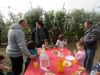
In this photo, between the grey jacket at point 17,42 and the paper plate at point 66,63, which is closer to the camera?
the paper plate at point 66,63

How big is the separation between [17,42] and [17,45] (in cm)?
19

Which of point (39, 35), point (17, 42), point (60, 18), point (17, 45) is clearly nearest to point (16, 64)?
point (17, 45)

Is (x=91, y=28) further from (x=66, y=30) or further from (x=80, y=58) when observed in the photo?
(x=66, y=30)

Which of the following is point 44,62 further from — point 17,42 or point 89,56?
point 89,56

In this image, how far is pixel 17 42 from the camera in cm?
603

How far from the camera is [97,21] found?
14664mm

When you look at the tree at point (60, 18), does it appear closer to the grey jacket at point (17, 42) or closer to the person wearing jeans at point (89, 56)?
the person wearing jeans at point (89, 56)

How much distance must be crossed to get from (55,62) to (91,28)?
2.18 metres

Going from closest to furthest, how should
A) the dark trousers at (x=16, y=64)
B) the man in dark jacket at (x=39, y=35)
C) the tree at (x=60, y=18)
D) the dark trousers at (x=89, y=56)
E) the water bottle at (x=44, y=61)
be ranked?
the water bottle at (x=44, y=61) < the dark trousers at (x=16, y=64) < the dark trousers at (x=89, y=56) < the man in dark jacket at (x=39, y=35) < the tree at (x=60, y=18)

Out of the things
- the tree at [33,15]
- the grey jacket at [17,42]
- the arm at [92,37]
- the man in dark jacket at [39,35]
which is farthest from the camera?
the tree at [33,15]

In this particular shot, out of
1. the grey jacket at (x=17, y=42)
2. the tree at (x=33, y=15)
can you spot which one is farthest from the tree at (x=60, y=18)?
the grey jacket at (x=17, y=42)

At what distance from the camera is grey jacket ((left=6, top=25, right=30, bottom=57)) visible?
5914 millimetres

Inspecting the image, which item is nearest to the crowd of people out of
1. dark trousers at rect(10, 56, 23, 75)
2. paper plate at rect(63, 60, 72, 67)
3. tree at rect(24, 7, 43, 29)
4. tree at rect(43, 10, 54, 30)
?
dark trousers at rect(10, 56, 23, 75)

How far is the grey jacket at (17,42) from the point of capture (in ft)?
19.4
